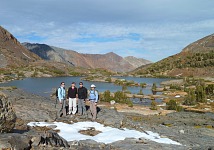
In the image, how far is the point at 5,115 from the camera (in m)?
10.5

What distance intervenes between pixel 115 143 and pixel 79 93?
6.16m

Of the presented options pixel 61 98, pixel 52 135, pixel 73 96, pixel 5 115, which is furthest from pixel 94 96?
pixel 5 115

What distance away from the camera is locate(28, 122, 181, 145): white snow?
16.1m

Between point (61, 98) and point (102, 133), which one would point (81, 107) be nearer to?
point (61, 98)

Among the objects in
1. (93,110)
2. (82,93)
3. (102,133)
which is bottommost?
(102,133)

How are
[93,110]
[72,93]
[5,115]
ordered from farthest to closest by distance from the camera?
[93,110], [72,93], [5,115]

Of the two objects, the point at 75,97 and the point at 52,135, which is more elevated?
the point at 75,97

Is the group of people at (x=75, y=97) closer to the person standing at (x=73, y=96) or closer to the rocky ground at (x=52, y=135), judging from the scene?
the person standing at (x=73, y=96)

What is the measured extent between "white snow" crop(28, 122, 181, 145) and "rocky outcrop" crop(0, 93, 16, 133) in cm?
500

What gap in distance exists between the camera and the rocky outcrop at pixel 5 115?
10391mm

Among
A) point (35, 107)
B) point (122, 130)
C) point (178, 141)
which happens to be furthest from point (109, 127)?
point (35, 107)

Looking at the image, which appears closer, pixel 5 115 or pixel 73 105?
pixel 5 115

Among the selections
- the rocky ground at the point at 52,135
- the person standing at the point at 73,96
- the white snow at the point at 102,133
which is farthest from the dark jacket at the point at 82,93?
the white snow at the point at 102,133

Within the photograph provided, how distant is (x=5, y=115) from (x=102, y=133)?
826cm
